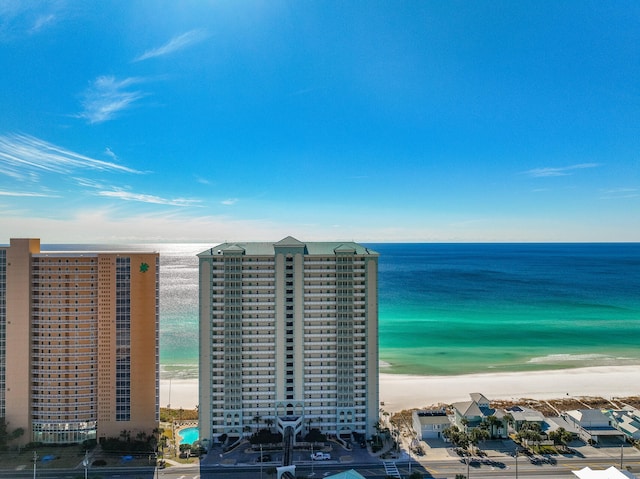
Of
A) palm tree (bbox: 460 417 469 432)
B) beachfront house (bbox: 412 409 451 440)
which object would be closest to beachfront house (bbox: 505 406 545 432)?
palm tree (bbox: 460 417 469 432)

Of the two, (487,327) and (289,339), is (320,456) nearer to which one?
(289,339)

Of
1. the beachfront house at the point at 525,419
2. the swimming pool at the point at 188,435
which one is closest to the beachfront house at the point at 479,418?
the beachfront house at the point at 525,419

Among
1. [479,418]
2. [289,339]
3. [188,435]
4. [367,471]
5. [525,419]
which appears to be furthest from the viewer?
[289,339]

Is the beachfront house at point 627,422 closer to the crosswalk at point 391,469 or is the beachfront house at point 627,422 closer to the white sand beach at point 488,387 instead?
the white sand beach at point 488,387

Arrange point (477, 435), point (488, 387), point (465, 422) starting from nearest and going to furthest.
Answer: point (477, 435), point (465, 422), point (488, 387)

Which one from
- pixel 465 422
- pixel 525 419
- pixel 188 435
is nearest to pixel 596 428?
pixel 525 419

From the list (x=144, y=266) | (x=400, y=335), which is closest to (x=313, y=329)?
(x=144, y=266)

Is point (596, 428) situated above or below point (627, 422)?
below

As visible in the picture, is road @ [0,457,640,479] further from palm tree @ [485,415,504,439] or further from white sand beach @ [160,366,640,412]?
white sand beach @ [160,366,640,412]
